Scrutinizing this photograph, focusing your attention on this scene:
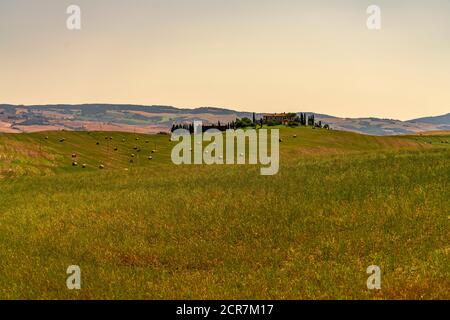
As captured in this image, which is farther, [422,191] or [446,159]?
[446,159]

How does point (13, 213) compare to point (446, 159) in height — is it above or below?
below

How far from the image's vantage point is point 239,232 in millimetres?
19422

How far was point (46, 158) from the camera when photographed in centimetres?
6688

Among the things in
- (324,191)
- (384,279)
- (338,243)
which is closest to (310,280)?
(384,279)

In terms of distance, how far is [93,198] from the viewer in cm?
2784

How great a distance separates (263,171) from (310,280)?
19901mm

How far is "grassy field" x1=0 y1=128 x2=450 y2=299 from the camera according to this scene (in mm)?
13344

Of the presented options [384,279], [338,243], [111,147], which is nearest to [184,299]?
[384,279]

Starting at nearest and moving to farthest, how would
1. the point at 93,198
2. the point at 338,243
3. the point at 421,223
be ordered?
the point at 338,243, the point at 421,223, the point at 93,198

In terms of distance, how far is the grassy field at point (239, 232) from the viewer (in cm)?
1334

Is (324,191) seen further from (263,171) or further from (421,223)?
(263,171)

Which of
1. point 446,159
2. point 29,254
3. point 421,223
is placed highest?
point 446,159
